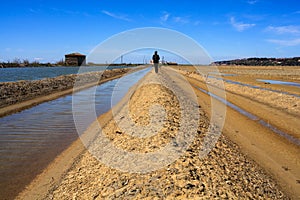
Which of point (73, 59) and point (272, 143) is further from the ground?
point (73, 59)

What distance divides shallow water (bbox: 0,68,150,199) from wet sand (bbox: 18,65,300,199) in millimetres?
465

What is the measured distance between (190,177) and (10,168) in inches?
212

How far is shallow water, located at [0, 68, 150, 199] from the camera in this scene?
20.4ft

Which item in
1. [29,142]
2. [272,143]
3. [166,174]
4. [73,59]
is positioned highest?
[73,59]

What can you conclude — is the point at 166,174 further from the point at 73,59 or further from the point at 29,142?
the point at 73,59

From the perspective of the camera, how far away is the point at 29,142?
28.5 feet

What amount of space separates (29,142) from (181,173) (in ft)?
21.6

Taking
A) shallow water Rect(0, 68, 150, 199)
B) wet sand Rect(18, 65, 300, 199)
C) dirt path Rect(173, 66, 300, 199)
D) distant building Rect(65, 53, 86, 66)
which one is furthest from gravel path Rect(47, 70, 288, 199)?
distant building Rect(65, 53, 86, 66)

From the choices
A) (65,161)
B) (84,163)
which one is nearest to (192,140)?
(84,163)

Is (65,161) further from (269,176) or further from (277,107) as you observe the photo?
(277,107)

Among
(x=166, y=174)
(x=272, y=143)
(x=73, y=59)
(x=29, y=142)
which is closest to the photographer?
(x=166, y=174)

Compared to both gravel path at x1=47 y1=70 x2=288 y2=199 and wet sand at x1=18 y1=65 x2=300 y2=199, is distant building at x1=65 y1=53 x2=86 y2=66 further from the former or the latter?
gravel path at x1=47 y1=70 x2=288 y2=199

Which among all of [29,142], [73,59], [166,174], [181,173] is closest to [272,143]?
[181,173]

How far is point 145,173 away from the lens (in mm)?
5109
